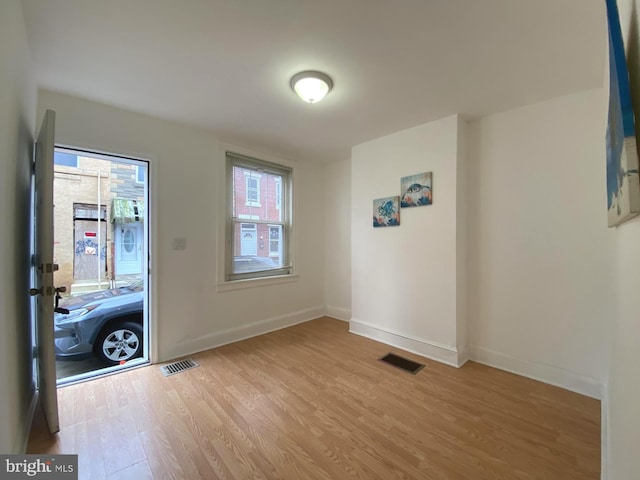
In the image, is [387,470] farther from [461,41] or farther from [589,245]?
[461,41]

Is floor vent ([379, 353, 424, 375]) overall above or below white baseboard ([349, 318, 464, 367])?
below

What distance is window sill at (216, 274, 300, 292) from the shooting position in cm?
318

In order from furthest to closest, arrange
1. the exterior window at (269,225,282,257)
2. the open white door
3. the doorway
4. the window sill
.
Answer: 1. the doorway
2. the exterior window at (269,225,282,257)
3. the window sill
4. the open white door

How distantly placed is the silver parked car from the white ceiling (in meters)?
2.03

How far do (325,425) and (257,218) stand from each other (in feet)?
8.38

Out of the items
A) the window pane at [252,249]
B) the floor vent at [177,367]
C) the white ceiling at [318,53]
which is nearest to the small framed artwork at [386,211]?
the white ceiling at [318,53]

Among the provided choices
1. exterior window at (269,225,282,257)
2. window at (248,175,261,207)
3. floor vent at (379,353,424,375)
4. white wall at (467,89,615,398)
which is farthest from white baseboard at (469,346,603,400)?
window at (248,175,261,207)

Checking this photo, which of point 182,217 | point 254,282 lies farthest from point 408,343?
point 182,217

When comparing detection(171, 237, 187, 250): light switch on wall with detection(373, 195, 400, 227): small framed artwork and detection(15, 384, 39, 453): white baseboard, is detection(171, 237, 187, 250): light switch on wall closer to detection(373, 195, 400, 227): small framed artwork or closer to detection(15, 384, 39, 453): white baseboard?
detection(15, 384, 39, 453): white baseboard

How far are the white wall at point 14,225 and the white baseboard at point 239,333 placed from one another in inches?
43.7

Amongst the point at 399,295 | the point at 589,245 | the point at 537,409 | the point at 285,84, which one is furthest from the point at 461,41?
the point at 537,409

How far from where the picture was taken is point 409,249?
9.77ft

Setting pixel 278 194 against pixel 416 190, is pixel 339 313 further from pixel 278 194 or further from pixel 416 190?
pixel 416 190

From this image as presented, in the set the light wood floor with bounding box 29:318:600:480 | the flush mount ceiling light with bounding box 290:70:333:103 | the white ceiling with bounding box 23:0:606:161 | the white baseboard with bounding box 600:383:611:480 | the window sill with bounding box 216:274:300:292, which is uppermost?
the white ceiling with bounding box 23:0:606:161
